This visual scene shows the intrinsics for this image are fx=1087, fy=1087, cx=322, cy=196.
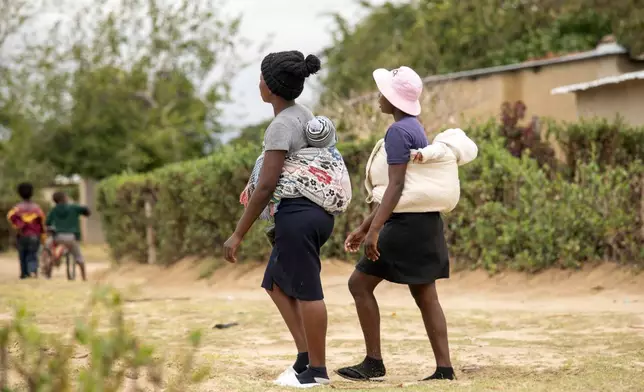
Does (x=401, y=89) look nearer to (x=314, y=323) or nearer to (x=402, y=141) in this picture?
(x=402, y=141)

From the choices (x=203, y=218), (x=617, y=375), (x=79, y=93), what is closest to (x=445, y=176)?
(x=617, y=375)

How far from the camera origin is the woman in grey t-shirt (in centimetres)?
601

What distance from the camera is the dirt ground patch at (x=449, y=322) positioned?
6.41 m

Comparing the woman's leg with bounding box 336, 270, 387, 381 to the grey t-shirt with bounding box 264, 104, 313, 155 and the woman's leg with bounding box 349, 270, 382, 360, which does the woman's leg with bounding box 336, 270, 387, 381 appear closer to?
the woman's leg with bounding box 349, 270, 382, 360

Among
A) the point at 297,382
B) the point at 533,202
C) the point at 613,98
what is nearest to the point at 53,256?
the point at 533,202

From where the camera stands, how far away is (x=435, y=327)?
6.29 meters

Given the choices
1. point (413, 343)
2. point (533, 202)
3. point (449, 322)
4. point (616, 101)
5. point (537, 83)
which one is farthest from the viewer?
point (537, 83)

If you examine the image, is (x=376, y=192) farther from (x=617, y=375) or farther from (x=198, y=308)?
(x=198, y=308)

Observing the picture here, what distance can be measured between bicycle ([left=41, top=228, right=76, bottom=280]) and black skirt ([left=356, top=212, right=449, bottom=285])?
12.8 m

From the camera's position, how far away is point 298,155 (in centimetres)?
611

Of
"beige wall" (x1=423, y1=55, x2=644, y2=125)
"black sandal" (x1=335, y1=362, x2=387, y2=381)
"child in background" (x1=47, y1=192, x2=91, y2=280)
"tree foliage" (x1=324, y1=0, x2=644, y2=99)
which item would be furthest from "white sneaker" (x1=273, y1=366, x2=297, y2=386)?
"tree foliage" (x1=324, y1=0, x2=644, y2=99)

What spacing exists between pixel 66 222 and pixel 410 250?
12.9 meters

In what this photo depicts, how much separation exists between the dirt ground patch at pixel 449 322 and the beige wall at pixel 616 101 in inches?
275

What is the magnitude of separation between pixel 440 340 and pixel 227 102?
3588 centimetres
